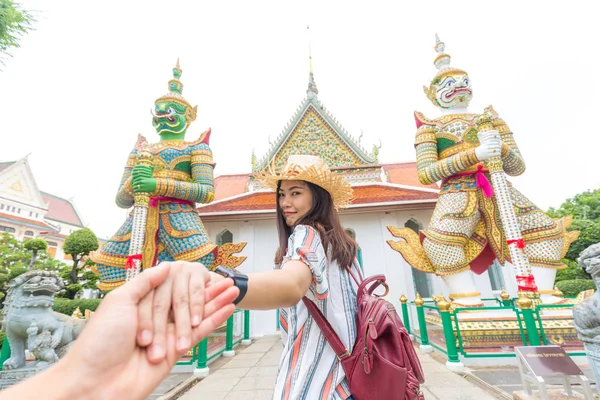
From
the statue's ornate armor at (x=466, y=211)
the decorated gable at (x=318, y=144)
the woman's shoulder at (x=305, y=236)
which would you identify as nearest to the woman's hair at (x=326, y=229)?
the woman's shoulder at (x=305, y=236)

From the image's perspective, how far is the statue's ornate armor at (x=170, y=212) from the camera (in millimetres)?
4461

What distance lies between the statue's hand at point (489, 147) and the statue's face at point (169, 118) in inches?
200

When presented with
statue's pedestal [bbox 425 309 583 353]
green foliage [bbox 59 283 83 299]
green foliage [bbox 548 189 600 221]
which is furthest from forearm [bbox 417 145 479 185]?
green foliage [bbox 548 189 600 221]

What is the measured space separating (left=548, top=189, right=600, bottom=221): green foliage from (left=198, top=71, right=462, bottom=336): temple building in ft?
27.9

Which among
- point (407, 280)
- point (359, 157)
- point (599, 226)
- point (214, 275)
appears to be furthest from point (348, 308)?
point (599, 226)

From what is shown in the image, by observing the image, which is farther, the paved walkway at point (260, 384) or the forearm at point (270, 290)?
the paved walkway at point (260, 384)

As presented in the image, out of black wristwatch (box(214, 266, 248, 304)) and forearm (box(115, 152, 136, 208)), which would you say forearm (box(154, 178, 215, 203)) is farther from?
black wristwatch (box(214, 266, 248, 304))

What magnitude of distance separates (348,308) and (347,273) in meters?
0.19

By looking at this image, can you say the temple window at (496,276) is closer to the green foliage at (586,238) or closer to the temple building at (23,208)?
the green foliage at (586,238)

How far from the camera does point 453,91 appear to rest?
4805 millimetres

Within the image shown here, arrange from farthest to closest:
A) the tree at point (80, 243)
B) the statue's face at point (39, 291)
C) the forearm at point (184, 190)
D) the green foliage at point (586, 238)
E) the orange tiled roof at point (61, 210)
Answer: the orange tiled roof at point (61, 210) → the green foliage at point (586, 238) → the tree at point (80, 243) → the forearm at point (184, 190) → the statue's face at point (39, 291)

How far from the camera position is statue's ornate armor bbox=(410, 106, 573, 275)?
13.4 feet

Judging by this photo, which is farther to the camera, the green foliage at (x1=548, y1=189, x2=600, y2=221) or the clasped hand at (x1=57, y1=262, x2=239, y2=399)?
the green foliage at (x1=548, y1=189, x2=600, y2=221)

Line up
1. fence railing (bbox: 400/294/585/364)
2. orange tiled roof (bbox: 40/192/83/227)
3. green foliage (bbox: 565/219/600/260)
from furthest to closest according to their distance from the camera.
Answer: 1. orange tiled roof (bbox: 40/192/83/227)
2. green foliage (bbox: 565/219/600/260)
3. fence railing (bbox: 400/294/585/364)
